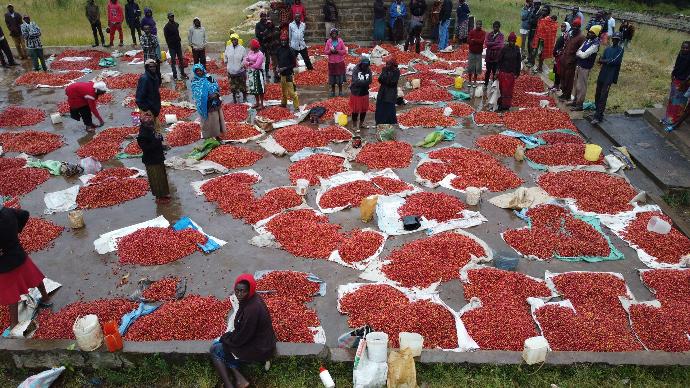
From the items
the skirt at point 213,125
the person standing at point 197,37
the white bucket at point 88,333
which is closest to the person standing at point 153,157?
the skirt at point 213,125

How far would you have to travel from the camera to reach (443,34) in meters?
18.9

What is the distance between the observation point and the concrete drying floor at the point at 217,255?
6746mm

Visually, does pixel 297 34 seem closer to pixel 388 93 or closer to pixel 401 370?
pixel 388 93

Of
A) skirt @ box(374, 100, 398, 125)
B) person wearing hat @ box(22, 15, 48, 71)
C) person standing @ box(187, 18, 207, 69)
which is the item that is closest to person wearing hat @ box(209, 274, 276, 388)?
skirt @ box(374, 100, 398, 125)

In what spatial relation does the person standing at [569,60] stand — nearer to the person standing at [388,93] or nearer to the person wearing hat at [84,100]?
the person standing at [388,93]

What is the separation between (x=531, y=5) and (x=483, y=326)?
14759 mm

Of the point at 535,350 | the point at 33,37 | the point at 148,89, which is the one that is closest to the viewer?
the point at 535,350

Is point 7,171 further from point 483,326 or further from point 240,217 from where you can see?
point 483,326

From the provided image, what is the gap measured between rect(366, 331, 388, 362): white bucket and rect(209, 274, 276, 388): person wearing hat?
1.11 metres

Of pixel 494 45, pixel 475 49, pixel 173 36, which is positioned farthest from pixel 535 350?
pixel 173 36

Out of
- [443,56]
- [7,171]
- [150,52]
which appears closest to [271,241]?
[7,171]

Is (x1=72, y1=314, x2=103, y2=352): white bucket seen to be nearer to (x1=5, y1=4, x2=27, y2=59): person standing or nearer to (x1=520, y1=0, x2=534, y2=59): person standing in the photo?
(x1=5, y1=4, x2=27, y2=59): person standing

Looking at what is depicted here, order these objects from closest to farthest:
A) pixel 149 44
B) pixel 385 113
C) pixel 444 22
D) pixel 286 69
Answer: pixel 385 113 → pixel 286 69 → pixel 149 44 → pixel 444 22

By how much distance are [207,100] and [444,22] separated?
11.8 meters
